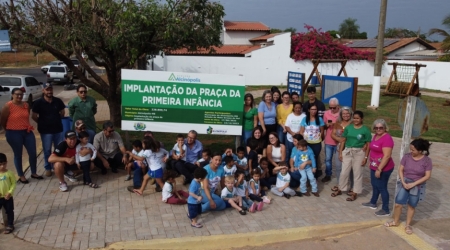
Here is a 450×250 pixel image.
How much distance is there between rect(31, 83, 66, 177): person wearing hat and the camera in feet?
24.7

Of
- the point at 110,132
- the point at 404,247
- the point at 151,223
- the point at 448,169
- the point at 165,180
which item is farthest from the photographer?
the point at 448,169

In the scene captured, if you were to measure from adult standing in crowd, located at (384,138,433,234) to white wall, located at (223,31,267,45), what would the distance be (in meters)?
36.5

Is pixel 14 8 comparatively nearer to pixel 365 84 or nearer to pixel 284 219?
pixel 284 219

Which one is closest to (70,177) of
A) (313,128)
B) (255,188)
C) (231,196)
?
(231,196)

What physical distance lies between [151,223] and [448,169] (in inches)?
278

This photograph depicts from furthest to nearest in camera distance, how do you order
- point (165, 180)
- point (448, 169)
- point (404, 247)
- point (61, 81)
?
point (61, 81)
point (448, 169)
point (165, 180)
point (404, 247)

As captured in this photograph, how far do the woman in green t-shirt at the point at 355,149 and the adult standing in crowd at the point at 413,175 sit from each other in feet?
3.12

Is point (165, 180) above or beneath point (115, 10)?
beneath

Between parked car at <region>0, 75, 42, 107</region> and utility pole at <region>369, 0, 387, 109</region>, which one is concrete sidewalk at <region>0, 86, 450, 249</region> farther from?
parked car at <region>0, 75, 42, 107</region>

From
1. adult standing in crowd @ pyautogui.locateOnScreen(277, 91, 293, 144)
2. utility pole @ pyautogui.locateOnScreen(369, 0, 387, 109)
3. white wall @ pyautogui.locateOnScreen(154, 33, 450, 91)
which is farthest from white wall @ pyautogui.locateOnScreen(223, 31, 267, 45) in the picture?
adult standing in crowd @ pyautogui.locateOnScreen(277, 91, 293, 144)

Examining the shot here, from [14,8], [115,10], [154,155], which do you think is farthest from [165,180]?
[14,8]

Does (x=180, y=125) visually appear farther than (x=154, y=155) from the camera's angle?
Yes

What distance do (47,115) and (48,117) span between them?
0.14 ft

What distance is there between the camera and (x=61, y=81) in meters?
29.3
